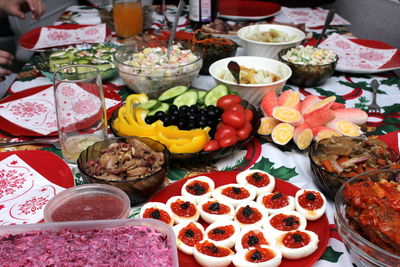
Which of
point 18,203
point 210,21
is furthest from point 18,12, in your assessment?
point 18,203

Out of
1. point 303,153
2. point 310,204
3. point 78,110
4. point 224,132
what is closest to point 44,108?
point 78,110

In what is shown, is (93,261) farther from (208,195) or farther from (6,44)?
(6,44)

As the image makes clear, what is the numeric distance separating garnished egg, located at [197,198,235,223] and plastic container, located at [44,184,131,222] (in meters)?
0.25

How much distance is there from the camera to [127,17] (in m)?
3.10

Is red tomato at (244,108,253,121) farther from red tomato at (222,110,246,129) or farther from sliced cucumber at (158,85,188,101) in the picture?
sliced cucumber at (158,85,188,101)

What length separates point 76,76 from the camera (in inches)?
69.6

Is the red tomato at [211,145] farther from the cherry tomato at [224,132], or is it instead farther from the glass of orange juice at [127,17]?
the glass of orange juice at [127,17]

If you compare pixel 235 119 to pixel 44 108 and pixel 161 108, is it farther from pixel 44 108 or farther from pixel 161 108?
pixel 44 108

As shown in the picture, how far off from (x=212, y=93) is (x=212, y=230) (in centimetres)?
91

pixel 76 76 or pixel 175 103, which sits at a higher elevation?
pixel 76 76

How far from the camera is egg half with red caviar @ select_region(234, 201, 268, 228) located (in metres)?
1.29

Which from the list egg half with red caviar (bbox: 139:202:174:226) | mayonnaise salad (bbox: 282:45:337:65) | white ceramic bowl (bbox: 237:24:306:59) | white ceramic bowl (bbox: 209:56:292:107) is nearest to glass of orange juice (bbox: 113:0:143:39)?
white ceramic bowl (bbox: 237:24:306:59)

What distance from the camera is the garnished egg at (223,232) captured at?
1203 millimetres

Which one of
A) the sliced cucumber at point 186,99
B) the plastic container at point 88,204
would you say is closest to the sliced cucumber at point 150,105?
the sliced cucumber at point 186,99
